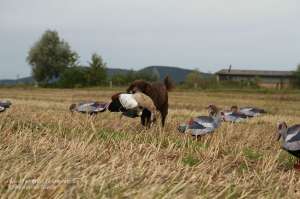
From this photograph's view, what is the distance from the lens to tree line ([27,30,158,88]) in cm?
5372

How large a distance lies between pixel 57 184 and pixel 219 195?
45.8 inches

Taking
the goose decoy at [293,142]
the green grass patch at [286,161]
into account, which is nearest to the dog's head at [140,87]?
the green grass patch at [286,161]

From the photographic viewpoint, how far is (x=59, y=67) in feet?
208

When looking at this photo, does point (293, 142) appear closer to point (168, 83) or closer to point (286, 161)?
point (286, 161)

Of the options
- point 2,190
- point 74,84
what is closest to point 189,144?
point 2,190

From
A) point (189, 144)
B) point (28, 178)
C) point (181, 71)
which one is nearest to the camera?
point (28, 178)

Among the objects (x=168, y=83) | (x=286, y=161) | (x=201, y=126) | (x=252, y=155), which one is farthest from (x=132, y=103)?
(x=286, y=161)

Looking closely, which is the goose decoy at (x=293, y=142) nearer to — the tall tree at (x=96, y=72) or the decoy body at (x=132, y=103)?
the decoy body at (x=132, y=103)

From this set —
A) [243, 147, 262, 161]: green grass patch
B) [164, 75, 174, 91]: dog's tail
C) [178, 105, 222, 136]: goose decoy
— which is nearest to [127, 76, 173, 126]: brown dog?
[164, 75, 174, 91]: dog's tail

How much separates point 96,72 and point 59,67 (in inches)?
450

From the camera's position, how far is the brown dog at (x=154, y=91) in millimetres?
10790

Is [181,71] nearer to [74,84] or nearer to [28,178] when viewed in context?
→ [74,84]

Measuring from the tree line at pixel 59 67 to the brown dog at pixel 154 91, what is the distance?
136 ft

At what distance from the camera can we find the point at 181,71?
65750mm
